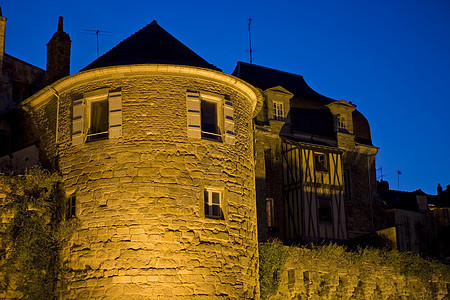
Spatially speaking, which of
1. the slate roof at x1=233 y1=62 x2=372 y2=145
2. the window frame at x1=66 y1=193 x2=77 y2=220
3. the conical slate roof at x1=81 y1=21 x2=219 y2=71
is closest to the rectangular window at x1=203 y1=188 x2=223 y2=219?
the window frame at x1=66 y1=193 x2=77 y2=220

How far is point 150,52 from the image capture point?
631 inches

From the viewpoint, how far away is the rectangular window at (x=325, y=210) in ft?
82.0

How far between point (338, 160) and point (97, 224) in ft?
44.7

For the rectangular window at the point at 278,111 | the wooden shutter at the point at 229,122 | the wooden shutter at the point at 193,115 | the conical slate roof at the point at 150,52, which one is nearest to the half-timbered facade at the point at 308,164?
the rectangular window at the point at 278,111

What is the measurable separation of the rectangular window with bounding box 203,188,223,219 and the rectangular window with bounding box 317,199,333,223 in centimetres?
1049

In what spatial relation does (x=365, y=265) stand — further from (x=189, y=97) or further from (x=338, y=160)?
(x=189, y=97)

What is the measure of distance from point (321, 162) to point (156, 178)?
12.3 meters

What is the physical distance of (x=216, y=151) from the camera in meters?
15.2

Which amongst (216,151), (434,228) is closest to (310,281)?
(216,151)

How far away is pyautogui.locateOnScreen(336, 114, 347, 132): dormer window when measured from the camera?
2759cm

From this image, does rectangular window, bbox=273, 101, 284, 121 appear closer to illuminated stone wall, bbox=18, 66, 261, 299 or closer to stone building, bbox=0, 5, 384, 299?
stone building, bbox=0, 5, 384, 299

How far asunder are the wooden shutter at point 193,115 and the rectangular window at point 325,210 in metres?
10.9

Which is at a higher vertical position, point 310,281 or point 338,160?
point 338,160

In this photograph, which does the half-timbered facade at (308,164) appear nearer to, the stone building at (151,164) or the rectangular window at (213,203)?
the stone building at (151,164)
